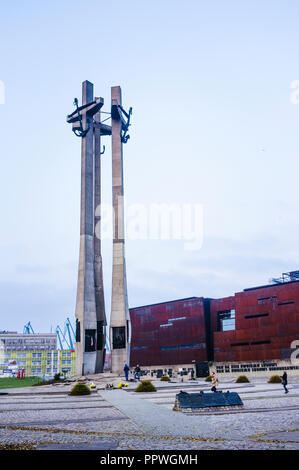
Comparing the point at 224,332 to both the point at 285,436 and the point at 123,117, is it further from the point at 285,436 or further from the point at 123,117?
the point at 285,436

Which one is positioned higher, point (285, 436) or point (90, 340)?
point (90, 340)

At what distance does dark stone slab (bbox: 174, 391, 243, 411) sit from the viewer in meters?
15.4

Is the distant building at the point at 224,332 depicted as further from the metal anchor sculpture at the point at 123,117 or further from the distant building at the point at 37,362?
the distant building at the point at 37,362

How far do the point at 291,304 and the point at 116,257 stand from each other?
25.0m

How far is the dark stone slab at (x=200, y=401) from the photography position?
1541cm

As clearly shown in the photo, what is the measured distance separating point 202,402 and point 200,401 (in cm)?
8

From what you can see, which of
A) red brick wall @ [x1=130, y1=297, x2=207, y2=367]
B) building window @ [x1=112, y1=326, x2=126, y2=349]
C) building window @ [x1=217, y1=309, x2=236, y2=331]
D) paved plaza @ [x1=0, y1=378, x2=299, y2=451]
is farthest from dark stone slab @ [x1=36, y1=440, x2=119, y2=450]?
red brick wall @ [x1=130, y1=297, x2=207, y2=367]

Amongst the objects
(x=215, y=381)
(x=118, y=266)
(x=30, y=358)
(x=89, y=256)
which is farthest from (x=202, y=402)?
(x=30, y=358)

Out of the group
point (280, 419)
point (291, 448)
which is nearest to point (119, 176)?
point (280, 419)

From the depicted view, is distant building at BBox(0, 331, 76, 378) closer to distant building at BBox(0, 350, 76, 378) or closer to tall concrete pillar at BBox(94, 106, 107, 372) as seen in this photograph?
distant building at BBox(0, 350, 76, 378)

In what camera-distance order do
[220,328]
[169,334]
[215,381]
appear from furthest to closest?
[169,334]
[220,328]
[215,381]

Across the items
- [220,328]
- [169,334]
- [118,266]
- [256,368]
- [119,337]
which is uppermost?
[118,266]

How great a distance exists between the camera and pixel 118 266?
4556cm
